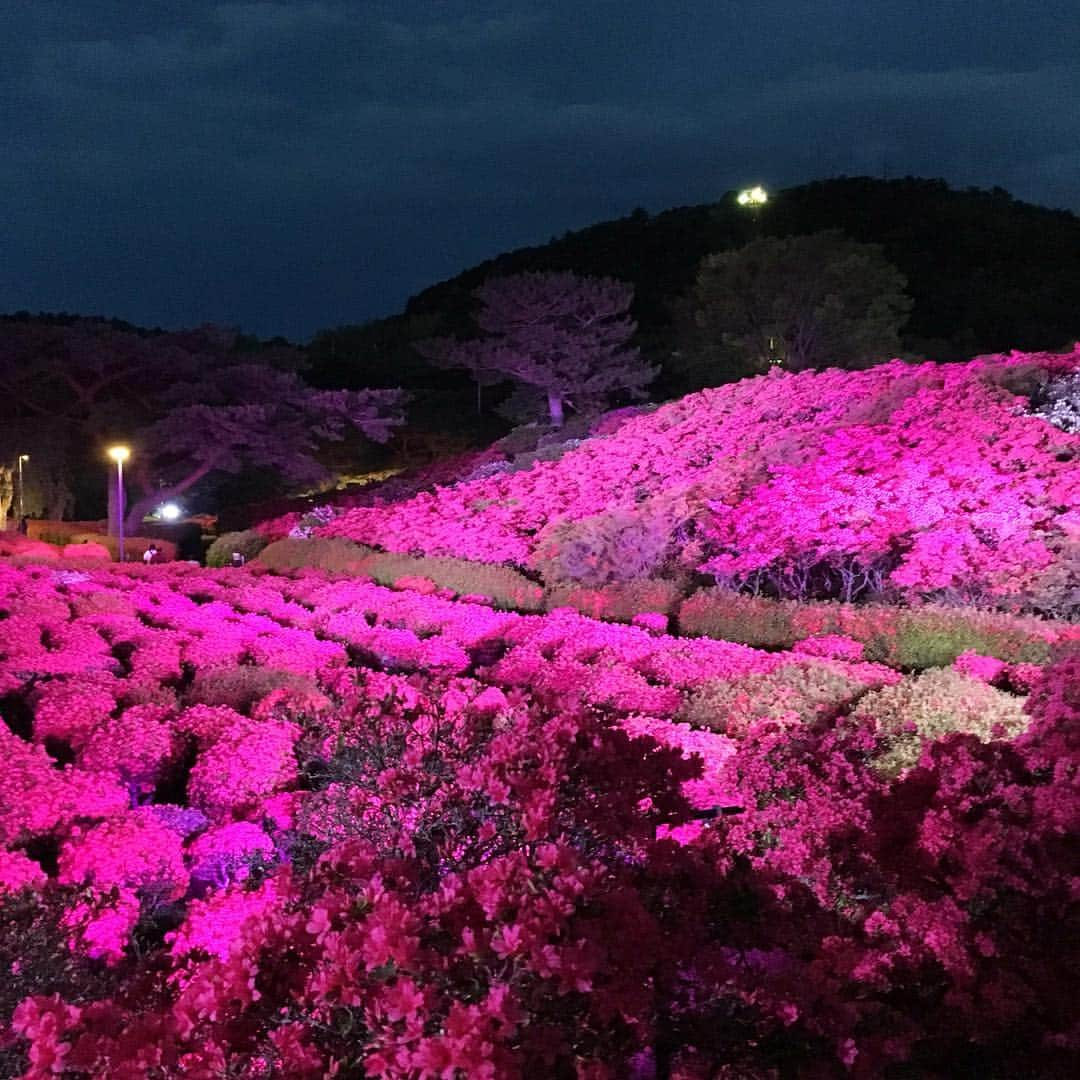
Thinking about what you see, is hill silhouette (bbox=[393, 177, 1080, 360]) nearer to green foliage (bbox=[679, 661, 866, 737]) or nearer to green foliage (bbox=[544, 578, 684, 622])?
green foliage (bbox=[544, 578, 684, 622])

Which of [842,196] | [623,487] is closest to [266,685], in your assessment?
[623,487]

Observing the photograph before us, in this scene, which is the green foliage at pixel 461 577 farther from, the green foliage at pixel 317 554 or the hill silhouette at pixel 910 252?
the hill silhouette at pixel 910 252

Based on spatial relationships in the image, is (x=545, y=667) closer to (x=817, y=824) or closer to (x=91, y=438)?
(x=817, y=824)

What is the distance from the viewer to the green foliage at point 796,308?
23047 mm

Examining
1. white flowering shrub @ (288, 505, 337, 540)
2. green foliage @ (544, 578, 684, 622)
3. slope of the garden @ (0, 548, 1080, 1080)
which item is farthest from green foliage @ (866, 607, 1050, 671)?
white flowering shrub @ (288, 505, 337, 540)

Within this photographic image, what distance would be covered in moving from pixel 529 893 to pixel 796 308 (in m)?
23.6

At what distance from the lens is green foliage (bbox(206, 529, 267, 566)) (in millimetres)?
14773

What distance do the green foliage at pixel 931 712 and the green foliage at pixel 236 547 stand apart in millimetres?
11030

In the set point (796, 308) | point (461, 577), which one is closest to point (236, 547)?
point (461, 577)

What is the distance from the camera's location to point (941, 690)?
17.5 ft

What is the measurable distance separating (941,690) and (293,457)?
1279cm

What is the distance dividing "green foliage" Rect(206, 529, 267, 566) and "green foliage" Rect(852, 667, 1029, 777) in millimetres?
11030

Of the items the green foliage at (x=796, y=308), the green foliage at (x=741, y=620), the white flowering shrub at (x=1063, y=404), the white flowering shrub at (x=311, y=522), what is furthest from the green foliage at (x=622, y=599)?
the green foliage at (x=796, y=308)

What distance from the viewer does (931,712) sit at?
5.02m
